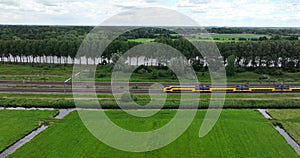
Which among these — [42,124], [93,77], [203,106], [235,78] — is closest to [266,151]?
[203,106]

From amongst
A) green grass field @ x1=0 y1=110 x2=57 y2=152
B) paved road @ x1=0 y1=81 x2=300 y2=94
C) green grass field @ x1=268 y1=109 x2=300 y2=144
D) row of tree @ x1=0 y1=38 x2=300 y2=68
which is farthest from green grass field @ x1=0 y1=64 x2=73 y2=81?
green grass field @ x1=268 y1=109 x2=300 y2=144

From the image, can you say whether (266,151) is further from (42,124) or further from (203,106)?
(42,124)

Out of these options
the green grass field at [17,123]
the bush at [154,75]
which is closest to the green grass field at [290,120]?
the bush at [154,75]

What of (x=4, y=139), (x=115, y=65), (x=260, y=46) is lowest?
(x=4, y=139)

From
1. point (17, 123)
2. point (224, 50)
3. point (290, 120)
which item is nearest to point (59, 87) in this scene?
point (17, 123)

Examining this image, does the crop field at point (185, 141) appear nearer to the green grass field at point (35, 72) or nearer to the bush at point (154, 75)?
the bush at point (154, 75)

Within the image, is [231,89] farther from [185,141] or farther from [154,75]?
[185,141]

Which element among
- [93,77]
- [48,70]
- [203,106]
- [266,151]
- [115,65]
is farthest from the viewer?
[48,70]
